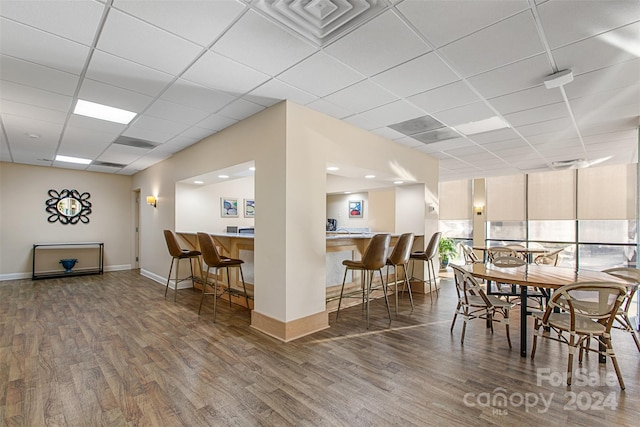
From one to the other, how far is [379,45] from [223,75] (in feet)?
4.66

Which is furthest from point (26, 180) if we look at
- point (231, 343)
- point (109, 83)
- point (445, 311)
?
point (445, 311)

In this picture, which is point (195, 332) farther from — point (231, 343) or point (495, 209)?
point (495, 209)

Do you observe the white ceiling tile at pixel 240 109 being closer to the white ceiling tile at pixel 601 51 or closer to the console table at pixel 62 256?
the white ceiling tile at pixel 601 51

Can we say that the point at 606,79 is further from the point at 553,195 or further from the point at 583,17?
the point at 553,195

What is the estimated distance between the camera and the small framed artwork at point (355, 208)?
8602 mm

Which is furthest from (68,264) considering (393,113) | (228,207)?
(393,113)

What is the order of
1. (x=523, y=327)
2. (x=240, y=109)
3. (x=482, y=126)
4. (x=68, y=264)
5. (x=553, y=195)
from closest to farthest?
(x=523, y=327) < (x=240, y=109) < (x=482, y=126) < (x=68, y=264) < (x=553, y=195)

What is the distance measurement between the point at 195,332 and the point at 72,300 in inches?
117

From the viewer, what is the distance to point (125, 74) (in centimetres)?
276

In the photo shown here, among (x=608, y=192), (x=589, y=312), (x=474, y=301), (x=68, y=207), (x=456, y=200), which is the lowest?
(x=474, y=301)

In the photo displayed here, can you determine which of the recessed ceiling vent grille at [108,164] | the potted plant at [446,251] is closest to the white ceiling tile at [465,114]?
the potted plant at [446,251]

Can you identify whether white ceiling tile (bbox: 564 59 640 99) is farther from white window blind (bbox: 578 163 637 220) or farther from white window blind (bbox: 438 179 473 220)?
white window blind (bbox: 438 179 473 220)

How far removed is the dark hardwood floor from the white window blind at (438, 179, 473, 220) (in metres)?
6.63

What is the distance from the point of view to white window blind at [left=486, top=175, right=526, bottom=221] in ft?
29.2
